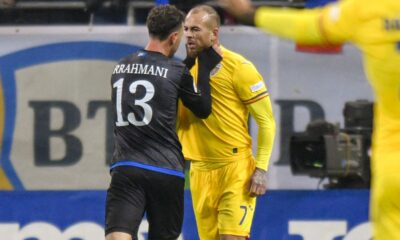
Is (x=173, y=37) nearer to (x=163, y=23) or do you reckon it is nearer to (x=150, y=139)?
(x=163, y=23)

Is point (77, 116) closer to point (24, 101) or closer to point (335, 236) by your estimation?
point (24, 101)

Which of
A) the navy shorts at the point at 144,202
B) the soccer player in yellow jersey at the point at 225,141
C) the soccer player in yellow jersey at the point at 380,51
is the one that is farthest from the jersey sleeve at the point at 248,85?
the soccer player in yellow jersey at the point at 380,51

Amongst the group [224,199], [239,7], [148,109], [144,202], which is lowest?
[224,199]

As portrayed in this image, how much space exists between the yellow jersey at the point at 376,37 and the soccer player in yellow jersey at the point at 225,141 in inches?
104

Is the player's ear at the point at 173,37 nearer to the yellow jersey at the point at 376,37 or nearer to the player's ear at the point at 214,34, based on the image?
the player's ear at the point at 214,34

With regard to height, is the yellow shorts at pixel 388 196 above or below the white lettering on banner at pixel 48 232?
above

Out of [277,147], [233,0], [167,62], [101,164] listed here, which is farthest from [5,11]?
[233,0]

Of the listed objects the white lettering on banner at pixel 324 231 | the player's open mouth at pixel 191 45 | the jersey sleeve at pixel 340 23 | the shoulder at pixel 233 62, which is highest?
the jersey sleeve at pixel 340 23

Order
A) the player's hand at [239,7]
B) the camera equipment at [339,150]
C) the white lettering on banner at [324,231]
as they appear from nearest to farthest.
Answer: the player's hand at [239,7]
the white lettering on banner at [324,231]
the camera equipment at [339,150]

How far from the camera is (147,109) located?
6.32m

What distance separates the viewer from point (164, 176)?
20.9ft

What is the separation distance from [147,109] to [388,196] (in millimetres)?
2319

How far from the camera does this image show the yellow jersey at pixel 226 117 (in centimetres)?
702

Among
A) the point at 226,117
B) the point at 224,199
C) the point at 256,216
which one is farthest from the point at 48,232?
the point at 226,117
